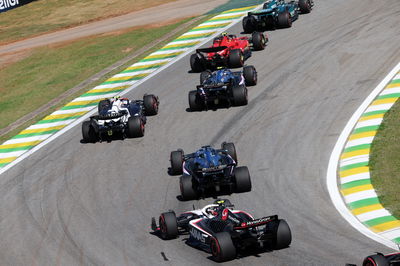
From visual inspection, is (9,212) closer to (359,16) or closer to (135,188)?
(135,188)

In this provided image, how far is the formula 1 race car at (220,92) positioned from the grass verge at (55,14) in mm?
25317

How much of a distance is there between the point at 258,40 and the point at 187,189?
17.9m

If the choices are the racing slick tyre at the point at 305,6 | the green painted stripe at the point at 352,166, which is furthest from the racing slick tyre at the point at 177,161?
the racing slick tyre at the point at 305,6

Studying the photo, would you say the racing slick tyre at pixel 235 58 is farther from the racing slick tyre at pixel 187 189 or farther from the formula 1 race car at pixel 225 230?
the formula 1 race car at pixel 225 230

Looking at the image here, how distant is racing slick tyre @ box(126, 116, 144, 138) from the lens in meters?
33.0

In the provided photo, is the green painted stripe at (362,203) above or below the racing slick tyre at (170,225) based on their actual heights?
below

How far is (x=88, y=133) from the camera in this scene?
33844mm

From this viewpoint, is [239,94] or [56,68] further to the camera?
[56,68]

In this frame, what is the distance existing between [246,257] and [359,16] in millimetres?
27307

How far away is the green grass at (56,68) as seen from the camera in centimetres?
4338

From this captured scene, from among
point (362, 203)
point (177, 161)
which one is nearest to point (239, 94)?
point (177, 161)

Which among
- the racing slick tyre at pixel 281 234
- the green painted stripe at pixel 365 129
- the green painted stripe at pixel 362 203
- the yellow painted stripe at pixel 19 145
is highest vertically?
the yellow painted stripe at pixel 19 145

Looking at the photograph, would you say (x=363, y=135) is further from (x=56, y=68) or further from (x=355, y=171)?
(x=56, y=68)

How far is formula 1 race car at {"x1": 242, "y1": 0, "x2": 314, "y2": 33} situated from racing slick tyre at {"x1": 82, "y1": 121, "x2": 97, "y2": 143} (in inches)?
594
